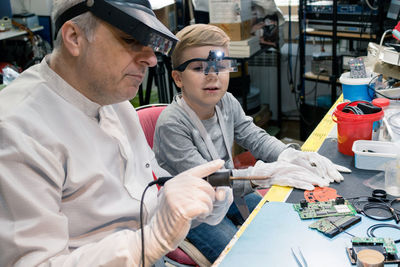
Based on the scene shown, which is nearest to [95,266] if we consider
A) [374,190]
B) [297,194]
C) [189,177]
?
[189,177]

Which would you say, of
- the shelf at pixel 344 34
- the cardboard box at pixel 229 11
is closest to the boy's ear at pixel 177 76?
the cardboard box at pixel 229 11

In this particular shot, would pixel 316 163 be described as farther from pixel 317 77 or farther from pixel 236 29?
pixel 317 77

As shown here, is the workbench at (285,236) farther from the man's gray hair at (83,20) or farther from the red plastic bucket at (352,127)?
the man's gray hair at (83,20)

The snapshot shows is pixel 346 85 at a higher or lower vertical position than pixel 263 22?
lower

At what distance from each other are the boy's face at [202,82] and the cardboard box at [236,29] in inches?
56.7

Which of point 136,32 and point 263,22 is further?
point 263,22

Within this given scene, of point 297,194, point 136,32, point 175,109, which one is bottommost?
point 297,194

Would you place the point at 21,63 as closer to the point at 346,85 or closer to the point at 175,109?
the point at 175,109

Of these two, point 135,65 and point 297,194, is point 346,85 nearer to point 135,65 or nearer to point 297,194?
point 297,194

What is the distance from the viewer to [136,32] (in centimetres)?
101

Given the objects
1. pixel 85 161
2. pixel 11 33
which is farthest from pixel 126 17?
pixel 11 33

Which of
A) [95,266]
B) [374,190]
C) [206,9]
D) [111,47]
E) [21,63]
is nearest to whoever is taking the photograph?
[95,266]

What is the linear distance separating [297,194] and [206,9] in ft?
7.27

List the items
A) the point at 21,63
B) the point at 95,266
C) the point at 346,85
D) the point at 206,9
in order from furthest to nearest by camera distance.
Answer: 1. the point at 21,63
2. the point at 206,9
3. the point at 346,85
4. the point at 95,266
